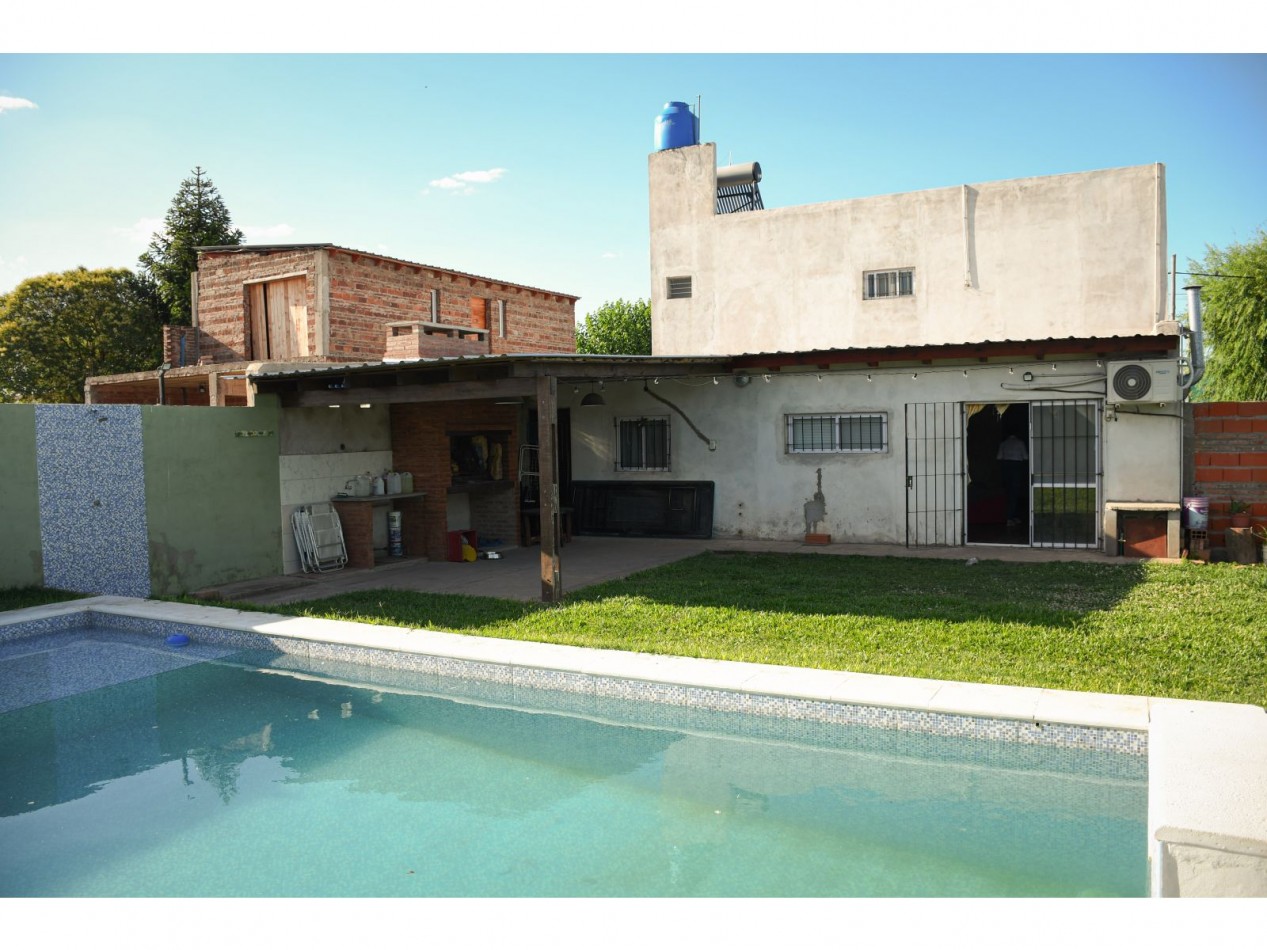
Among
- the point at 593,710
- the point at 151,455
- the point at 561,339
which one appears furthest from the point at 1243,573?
the point at 561,339

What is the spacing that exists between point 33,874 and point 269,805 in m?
1.17

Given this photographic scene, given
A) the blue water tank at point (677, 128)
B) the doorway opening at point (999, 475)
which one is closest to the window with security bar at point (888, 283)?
the doorway opening at point (999, 475)

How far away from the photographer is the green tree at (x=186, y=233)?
30969mm

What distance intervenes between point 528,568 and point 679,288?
24.6 feet

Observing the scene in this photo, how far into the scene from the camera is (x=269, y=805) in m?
5.34

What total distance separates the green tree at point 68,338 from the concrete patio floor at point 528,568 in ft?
78.8

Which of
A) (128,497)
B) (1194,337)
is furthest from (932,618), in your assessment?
(128,497)

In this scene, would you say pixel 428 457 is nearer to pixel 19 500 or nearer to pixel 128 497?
pixel 128 497

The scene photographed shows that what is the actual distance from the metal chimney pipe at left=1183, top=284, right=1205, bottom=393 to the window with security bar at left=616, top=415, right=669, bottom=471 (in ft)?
23.7

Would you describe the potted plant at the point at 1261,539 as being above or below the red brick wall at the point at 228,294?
below

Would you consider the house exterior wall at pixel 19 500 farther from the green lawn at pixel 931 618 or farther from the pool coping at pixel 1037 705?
the pool coping at pixel 1037 705

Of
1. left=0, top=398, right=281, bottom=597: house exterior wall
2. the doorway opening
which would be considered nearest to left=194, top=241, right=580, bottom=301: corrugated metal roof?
left=0, top=398, right=281, bottom=597: house exterior wall

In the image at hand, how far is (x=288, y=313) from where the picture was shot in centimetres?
1697
